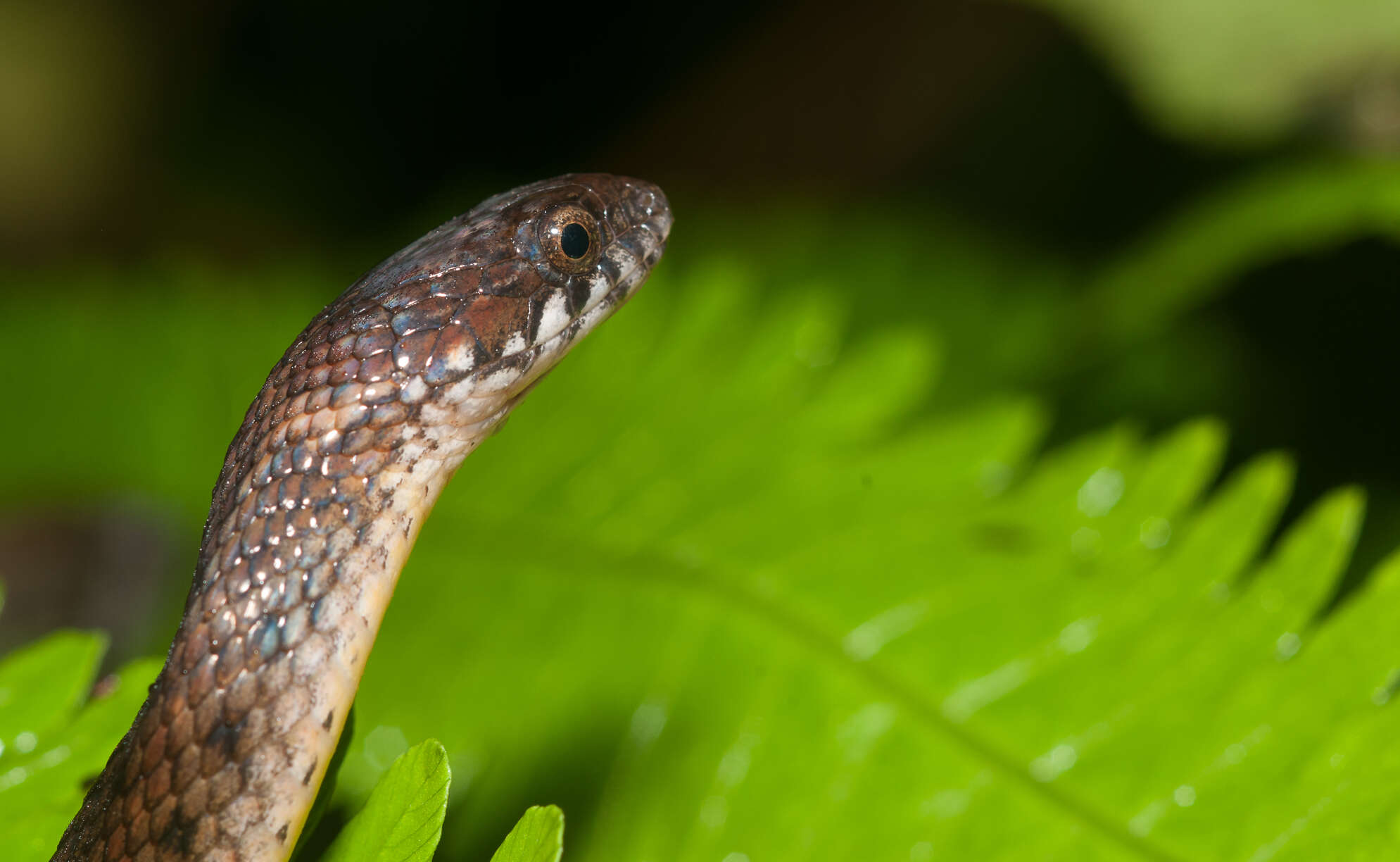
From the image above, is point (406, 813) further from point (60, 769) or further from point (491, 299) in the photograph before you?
point (491, 299)

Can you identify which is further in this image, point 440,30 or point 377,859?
point 440,30

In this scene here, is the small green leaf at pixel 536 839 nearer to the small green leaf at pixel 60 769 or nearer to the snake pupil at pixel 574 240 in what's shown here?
the small green leaf at pixel 60 769

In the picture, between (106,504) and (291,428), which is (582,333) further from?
(106,504)

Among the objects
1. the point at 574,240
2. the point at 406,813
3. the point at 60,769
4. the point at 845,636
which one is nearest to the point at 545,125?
the point at 574,240

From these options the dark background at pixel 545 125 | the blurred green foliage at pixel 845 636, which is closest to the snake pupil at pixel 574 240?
the blurred green foliage at pixel 845 636

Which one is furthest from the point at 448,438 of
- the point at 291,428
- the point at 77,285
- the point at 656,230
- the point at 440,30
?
the point at 440,30

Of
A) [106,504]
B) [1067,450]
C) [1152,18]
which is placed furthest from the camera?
[106,504]

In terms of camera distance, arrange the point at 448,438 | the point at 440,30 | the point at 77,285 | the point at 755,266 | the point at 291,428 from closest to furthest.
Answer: the point at 291,428 < the point at 448,438 < the point at 77,285 < the point at 755,266 < the point at 440,30

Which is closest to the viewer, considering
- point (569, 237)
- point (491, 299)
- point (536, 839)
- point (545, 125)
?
point (536, 839)
